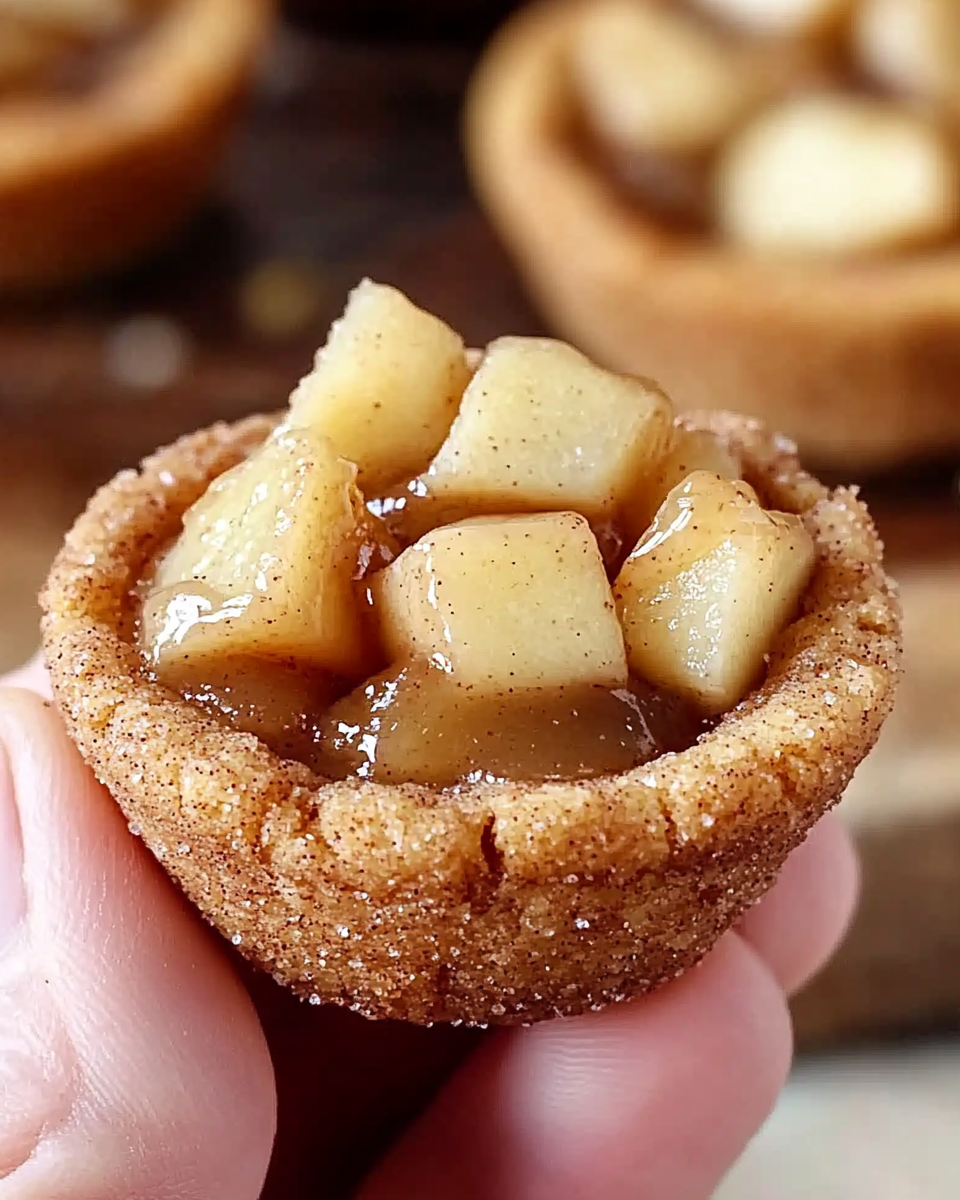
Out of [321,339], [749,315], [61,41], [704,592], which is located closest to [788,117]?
[749,315]

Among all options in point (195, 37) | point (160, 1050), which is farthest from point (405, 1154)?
point (195, 37)

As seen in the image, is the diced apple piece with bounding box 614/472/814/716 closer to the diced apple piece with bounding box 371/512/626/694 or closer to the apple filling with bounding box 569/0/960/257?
the diced apple piece with bounding box 371/512/626/694

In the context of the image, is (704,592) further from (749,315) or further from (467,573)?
(749,315)

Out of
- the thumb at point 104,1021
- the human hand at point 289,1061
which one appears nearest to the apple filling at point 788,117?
the human hand at point 289,1061

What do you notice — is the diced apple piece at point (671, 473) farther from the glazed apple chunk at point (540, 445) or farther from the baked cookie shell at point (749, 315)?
the baked cookie shell at point (749, 315)

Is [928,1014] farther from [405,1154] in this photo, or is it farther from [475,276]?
[475,276]
